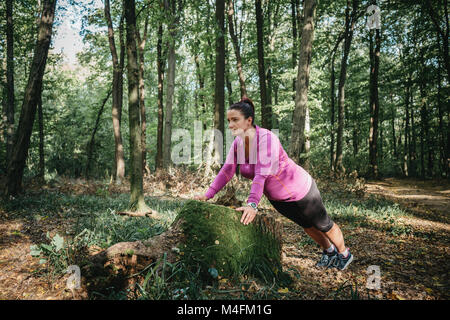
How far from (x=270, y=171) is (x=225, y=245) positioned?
987 millimetres

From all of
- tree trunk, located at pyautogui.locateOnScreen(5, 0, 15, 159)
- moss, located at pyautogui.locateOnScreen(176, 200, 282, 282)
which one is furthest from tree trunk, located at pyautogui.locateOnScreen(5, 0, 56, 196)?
moss, located at pyautogui.locateOnScreen(176, 200, 282, 282)

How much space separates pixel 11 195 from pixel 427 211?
12.6 metres

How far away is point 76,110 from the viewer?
2234 centimetres

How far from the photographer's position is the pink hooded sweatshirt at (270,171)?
2467 mm

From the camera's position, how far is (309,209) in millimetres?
2672

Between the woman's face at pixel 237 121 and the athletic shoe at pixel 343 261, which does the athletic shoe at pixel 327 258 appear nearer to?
the athletic shoe at pixel 343 261

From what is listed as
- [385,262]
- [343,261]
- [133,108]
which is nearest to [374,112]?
Result: [385,262]

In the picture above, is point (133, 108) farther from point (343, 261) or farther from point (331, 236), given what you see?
point (343, 261)

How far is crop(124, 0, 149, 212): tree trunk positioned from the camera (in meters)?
6.17

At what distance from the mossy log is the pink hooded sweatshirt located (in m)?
0.55

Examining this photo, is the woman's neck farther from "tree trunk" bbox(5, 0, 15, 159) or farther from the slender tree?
the slender tree

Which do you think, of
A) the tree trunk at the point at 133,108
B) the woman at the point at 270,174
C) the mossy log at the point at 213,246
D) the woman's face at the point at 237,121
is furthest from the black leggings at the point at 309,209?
the tree trunk at the point at 133,108
